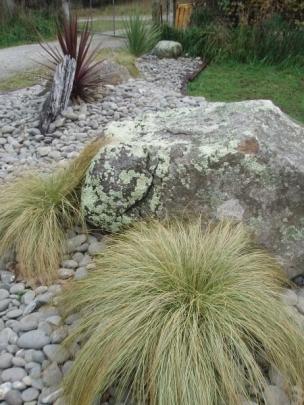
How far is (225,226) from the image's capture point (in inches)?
85.3

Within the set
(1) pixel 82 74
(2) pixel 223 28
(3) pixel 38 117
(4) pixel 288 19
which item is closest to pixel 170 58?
(2) pixel 223 28

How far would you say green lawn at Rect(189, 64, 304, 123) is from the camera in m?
5.38

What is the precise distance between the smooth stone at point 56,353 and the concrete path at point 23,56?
15.2ft

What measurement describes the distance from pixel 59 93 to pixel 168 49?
328 cm

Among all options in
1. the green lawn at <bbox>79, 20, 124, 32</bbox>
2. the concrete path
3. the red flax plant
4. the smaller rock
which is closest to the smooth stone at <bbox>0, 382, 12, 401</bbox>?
the smaller rock

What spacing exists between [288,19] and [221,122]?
598cm

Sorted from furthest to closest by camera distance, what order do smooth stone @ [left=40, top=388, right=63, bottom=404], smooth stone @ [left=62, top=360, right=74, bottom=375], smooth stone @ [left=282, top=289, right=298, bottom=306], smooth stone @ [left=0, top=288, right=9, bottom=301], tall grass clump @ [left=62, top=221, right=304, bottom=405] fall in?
smooth stone @ [left=0, top=288, right=9, bottom=301] < smooth stone @ [left=282, top=289, right=298, bottom=306] < smooth stone @ [left=62, top=360, right=74, bottom=375] < smooth stone @ [left=40, top=388, right=63, bottom=404] < tall grass clump @ [left=62, top=221, right=304, bottom=405]

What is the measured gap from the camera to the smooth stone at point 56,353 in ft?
6.05

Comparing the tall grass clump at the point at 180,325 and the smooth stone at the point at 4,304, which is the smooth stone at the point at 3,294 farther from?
the tall grass clump at the point at 180,325

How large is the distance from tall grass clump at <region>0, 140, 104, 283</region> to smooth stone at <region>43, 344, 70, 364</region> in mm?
461

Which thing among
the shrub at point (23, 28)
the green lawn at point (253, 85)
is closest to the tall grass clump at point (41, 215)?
the green lawn at point (253, 85)

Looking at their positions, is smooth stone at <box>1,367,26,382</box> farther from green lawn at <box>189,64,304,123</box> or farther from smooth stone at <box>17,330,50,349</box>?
green lawn at <box>189,64,304,123</box>

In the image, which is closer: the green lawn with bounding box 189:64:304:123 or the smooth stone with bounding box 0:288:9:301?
the smooth stone with bounding box 0:288:9:301

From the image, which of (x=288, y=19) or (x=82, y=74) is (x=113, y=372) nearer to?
(x=82, y=74)
